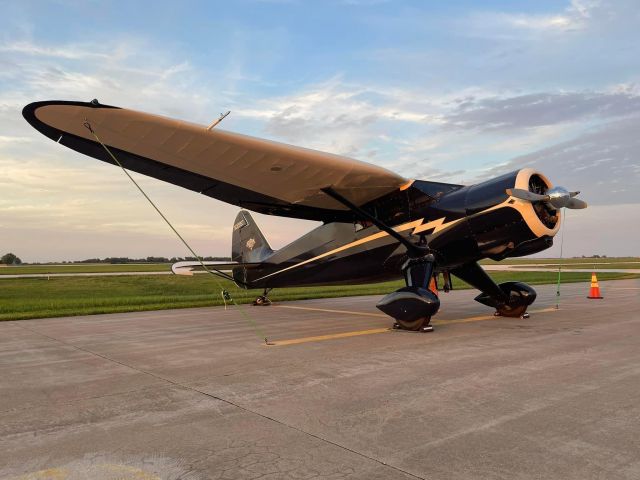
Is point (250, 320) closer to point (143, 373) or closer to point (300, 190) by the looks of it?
point (300, 190)

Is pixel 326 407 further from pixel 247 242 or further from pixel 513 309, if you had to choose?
pixel 247 242

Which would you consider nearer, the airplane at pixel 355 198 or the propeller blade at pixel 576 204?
the airplane at pixel 355 198

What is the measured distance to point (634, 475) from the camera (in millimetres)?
2654

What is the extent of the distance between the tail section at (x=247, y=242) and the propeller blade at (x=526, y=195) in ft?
26.9

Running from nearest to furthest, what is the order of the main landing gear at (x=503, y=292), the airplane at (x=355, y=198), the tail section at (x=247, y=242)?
1. the airplane at (x=355, y=198)
2. the main landing gear at (x=503, y=292)
3. the tail section at (x=247, y=242)

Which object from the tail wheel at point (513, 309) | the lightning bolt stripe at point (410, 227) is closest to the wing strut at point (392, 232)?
the lightning bolt stripe at point (410, 227)

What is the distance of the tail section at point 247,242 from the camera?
49.3ft

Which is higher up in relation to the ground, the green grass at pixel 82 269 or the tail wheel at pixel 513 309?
the tail wheel at pixel 513 309

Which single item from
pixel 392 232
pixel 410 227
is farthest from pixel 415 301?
pixel 410 227

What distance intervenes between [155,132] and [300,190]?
350 centimetres

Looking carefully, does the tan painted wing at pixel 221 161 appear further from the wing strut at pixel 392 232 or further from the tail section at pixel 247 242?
the tail section at pixel 247 242

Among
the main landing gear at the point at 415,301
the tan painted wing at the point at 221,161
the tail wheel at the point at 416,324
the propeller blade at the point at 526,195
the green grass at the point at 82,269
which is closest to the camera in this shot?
the tan painted wing at the point at 221,161

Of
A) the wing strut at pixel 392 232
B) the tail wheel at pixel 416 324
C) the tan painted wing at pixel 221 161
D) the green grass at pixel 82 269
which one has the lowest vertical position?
the green grass at pixel 82 269

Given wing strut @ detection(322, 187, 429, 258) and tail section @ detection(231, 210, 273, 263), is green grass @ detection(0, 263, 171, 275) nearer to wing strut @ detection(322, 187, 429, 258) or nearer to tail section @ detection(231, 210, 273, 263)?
tail section @ detection(231, 210, 273, 263)
